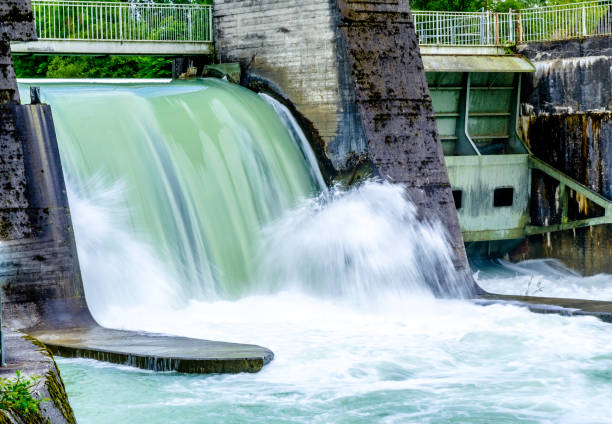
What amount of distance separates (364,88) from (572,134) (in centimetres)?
557

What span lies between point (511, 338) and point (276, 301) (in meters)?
3.18

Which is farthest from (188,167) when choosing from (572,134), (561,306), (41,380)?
(41,380)

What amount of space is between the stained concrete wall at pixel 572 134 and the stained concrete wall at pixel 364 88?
15.2 feet

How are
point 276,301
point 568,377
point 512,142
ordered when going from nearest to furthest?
point 568,377, point 276,301, point 512,142

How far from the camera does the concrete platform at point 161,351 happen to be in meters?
8.94

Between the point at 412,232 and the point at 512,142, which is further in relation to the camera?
the point at 512,142

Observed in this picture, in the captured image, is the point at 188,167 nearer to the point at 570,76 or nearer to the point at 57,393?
the point at 57,393

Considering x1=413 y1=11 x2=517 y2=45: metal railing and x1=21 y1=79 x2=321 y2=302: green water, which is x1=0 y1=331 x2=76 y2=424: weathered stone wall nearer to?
x1=21 y1=79 x2=321 y2=302: green water

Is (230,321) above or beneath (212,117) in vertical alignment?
beneath

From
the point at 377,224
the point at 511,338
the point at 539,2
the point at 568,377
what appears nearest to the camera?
the point at 568,377

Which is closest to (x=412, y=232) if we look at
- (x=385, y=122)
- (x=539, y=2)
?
(x=385, y=122)

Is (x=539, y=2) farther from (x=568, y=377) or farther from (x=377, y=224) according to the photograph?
(x=568, y=377)

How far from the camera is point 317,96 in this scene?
15.1 meters

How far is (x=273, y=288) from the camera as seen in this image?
13.2 metres
